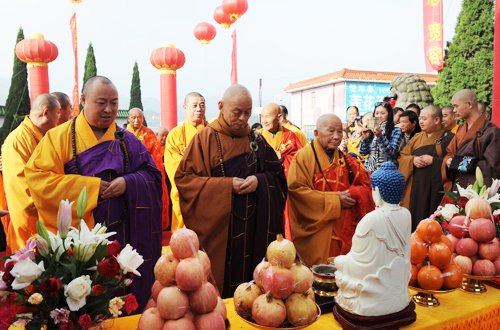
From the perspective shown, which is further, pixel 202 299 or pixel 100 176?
pixel 100 176

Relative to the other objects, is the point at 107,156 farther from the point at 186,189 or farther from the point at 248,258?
the point at 248,258

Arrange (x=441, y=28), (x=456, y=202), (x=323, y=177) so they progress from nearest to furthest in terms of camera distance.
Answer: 1. (x=456, y=202)
2. (x=323, y=177)
3. (x=441, y=28)

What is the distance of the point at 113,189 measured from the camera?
247 centimetres

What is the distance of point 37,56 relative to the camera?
1130cm

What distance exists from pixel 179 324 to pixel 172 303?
7 cm

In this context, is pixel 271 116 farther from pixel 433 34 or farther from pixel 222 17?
pixel 433 34

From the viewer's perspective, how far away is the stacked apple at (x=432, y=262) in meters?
1.75

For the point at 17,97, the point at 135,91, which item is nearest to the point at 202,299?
the point at 17,97

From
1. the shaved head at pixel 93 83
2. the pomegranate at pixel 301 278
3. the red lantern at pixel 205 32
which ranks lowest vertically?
the pomegranate at pixel 301 278

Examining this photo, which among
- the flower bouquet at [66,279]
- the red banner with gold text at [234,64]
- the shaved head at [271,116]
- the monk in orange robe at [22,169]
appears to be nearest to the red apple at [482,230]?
the flower bouquet at [66,279]

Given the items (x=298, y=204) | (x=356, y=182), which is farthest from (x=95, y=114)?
(x=356, y=182)

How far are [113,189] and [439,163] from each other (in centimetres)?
390

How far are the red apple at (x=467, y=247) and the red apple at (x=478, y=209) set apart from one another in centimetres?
15

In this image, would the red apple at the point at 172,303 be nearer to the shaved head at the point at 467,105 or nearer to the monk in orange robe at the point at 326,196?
the monk in orange robe at the point at 326,196
